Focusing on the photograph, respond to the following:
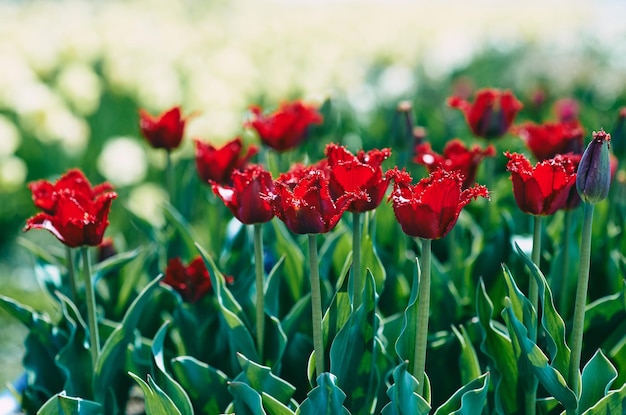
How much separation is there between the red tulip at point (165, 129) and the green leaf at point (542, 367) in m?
0.96

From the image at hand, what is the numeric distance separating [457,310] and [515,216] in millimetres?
461

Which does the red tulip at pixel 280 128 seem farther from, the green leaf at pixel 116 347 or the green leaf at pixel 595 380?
the green leaf at pixel 595 380

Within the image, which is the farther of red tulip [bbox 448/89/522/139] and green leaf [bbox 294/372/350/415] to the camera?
red tulip [bbox 448/89/522/139]

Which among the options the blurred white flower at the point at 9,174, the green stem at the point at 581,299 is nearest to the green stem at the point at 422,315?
the green stem at the point at 581,299

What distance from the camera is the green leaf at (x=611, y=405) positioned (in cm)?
119

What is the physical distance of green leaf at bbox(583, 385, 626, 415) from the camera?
1.19 meters

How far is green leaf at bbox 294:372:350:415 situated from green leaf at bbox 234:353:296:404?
0.10 meters

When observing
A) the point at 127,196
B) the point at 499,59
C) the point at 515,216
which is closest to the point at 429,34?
the point at 499,59

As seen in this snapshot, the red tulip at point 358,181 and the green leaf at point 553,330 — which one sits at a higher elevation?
the red tulip at point 358,181

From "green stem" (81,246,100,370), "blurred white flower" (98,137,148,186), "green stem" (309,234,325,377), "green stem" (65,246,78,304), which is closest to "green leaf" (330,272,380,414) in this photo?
"green stem" (309,234,325,377)

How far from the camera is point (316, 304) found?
3.94 ft

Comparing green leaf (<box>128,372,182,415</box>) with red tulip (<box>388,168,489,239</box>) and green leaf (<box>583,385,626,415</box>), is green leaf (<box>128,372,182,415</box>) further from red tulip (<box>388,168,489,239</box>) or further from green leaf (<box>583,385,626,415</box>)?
green leaf (<box>583,385,626,415</box>)

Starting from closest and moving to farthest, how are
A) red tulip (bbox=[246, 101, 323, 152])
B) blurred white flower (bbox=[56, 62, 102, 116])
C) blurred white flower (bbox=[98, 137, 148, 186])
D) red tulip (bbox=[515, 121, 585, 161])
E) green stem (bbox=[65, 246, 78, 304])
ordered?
green stem (bbox=[65, 246, 78, 304]) < red tulip (bbox=[515, 121, 585, 161]) < red tulip (bbox=[246, 101, 323, 152]) < blurred white flower (bbox=[98, 137, 148, 186]) < blurred white flower (bbox=[56, 62, 102, 116])

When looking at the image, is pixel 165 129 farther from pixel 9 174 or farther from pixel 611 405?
pixel 9 174
